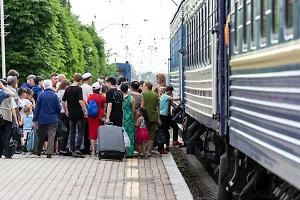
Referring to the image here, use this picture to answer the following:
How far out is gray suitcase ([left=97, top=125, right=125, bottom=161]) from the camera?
14609 mm

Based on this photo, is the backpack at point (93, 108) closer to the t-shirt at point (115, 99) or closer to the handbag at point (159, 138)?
the t-shirt at point (115, 99)

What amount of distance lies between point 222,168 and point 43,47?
73.7 ft

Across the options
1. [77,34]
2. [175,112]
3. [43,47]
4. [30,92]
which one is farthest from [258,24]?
[77,34]

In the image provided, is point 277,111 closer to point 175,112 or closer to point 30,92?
point 30,92

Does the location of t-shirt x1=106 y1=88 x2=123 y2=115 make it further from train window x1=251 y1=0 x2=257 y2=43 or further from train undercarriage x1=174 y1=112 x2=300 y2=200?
train window x1=251 y1=0 x2=257 y2=43

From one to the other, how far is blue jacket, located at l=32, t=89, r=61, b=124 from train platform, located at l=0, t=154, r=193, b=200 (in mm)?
810

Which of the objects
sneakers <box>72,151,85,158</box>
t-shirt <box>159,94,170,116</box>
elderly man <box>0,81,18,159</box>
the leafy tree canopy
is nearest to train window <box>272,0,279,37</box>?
elderly man <box>0,81,18,159</box>

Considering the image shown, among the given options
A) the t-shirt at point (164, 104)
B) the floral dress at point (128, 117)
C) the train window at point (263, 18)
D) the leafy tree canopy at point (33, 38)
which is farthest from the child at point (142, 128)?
the leafy tree canopy at point (33, 38)

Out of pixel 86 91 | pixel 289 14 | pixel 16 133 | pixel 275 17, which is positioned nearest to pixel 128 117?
pixel 86 91

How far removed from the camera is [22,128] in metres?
19.0

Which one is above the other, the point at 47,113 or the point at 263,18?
the point at 263,18

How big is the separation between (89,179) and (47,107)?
3.56m

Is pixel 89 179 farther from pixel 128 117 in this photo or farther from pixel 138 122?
pixel 138 122

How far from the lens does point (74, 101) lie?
17859 millimetres
